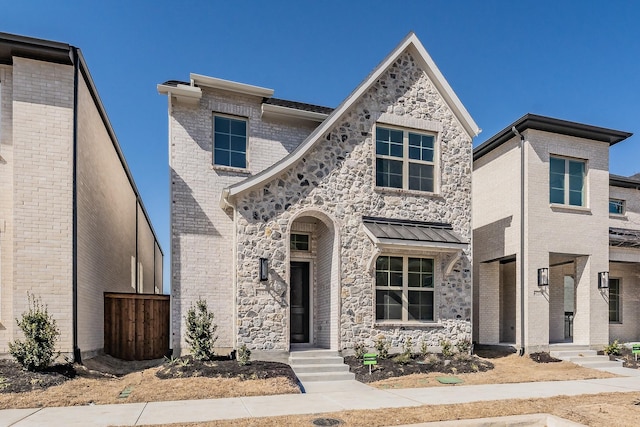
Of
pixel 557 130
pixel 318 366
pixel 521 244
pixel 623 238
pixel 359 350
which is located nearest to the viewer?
pixel 318 366

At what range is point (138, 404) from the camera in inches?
308

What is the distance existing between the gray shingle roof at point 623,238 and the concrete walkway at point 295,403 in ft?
23.2

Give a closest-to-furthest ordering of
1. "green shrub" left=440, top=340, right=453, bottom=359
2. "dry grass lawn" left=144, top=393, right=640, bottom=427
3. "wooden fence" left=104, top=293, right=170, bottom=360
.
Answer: "dry grass lawn" left=144, top=393, right=640, bottom=427 → "green shrub" left=440, top=340, right=453, bottom=359 → "wooden fence" left=104, top=293, right=170, bottom=360

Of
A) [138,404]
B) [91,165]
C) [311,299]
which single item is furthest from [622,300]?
[91,165]

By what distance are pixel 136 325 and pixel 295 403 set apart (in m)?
6.65

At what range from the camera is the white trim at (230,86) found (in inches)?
482

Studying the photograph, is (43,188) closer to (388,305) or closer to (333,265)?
(333,265)

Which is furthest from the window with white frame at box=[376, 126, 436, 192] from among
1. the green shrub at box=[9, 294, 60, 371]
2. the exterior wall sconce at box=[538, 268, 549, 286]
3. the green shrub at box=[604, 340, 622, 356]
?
the green shrub at box=[9, 294, 60, 371]

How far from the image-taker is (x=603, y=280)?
1513 centimetres

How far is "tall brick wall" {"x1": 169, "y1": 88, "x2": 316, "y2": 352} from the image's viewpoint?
12.0 meters

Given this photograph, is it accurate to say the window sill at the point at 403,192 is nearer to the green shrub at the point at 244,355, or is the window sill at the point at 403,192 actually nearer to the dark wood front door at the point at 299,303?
the dark wood front door at the point at 299,303

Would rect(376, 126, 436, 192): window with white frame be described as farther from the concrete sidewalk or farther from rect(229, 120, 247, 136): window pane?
the concrete sidewalk

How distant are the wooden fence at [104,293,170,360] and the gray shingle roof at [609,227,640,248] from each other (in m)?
15.4

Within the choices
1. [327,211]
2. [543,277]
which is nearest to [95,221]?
[327,211]
